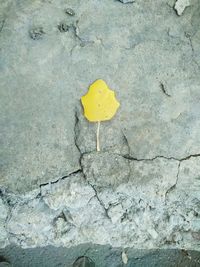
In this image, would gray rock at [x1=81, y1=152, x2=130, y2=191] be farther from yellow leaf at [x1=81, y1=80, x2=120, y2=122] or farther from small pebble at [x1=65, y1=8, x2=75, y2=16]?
small pebble at [x1=65, y1=8, x2=75, y2=16]

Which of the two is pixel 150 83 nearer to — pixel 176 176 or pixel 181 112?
pixel 181 112

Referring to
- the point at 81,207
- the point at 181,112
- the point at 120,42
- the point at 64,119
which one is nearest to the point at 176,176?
the point at 181,112

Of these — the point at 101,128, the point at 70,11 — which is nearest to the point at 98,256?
the point at 101,128

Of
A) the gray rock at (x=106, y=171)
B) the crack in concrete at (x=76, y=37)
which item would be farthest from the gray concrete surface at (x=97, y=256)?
the crack in concrete at (x=76, y=37)

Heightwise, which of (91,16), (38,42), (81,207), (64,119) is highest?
(91,16)

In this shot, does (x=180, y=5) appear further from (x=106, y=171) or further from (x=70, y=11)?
(x=106, y=171)
